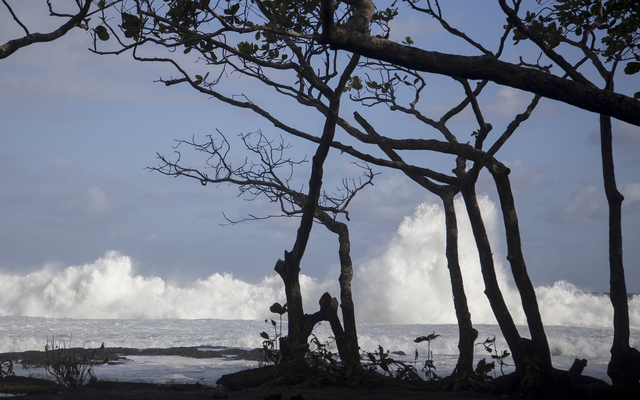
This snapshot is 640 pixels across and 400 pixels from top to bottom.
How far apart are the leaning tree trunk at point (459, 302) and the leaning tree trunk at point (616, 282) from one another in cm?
215

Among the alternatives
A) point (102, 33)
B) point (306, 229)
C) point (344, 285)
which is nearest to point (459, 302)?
point (344, 285)

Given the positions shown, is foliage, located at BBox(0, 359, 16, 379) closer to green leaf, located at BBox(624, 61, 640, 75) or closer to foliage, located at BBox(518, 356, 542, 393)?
foliage, located at BBox(518, 356, 542, 393)

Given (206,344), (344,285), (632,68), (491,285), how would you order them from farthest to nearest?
(206,344) → (344,285) → (491,285) → (632,68)

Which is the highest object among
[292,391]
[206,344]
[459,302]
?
[459,302]

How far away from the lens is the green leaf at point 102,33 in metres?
5.61

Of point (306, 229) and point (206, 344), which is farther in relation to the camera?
point (206, 344)

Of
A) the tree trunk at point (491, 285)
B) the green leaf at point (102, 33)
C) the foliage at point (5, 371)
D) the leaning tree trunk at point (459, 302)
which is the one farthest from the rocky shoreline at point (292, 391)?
the green leaf at point (102, 33)

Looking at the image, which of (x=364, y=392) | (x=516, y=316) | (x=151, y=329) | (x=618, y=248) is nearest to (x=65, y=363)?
(x=364, y=392)

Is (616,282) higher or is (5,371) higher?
(616,282)

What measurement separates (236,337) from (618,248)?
1497cm

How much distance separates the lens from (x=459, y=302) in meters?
7.32

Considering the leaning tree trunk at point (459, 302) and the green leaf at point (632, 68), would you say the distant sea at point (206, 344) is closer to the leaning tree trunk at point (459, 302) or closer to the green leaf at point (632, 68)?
the leaning tree trunk at point (459, 302)

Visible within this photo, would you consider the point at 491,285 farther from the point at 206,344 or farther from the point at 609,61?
the point at 206,344

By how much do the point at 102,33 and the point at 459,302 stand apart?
6.00m
